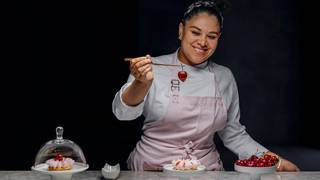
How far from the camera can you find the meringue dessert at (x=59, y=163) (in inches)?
92.2

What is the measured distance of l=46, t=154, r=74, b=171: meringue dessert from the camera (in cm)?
234

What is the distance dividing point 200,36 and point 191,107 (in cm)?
44

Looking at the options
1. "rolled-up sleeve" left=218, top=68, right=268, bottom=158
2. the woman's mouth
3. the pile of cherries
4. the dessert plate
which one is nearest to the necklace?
the woman's mouth

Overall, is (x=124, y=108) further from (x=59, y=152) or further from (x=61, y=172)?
(x=61, y=172)

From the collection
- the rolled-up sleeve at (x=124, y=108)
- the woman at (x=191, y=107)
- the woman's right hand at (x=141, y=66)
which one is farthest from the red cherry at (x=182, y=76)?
the woman's right hand at (x=141, y=66)

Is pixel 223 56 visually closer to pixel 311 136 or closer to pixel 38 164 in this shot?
pixel 311 136

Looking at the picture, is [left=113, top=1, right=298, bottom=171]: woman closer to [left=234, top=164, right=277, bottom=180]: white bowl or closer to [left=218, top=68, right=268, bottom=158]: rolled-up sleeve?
[left=218, top=68, right=268, bottom=158]: rolled-up sleeve

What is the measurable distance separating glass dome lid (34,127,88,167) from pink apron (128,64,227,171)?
704 mm

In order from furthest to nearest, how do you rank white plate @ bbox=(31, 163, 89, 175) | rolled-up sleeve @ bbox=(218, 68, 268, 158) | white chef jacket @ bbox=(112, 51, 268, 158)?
1. rolled-up sleeve @ bbox=(218, 68, 268, 158)
2. white chef jacket @ bbox=(112, 51, 268, 158)
3. white plate @ bbox=(31, 163, 89, 175)

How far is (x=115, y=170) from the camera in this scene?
2.47 metres

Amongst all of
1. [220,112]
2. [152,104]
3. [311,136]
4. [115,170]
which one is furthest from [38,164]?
[311,136]

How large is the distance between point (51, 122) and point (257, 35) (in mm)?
1818

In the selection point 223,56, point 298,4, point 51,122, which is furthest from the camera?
point 298,4

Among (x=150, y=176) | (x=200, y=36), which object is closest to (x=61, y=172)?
(x=150, y=176)
